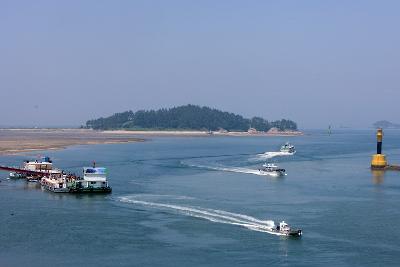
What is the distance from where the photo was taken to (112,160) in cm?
9175

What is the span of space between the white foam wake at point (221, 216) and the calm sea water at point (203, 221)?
0.07 m

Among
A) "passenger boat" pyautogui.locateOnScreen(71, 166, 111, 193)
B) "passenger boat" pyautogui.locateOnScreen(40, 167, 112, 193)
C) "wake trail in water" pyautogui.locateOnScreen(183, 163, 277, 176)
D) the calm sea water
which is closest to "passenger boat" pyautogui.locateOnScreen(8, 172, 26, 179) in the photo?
the calm sea water

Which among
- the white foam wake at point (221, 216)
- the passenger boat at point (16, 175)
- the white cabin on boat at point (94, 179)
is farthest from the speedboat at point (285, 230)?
the passenger boat at point (16, 175)

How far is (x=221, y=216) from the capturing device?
4266 cm

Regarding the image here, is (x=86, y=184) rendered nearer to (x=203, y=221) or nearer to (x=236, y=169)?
(x=203, y=221)

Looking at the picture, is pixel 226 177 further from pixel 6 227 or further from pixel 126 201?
pixel 6 227

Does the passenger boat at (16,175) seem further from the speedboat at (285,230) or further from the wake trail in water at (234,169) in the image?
the speedboat at (285,230)

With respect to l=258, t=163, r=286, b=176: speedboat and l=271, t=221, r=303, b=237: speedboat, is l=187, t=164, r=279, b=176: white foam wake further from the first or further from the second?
l=271, t=221, r=303, b=237: speedboat

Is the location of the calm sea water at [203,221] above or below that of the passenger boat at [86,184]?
below

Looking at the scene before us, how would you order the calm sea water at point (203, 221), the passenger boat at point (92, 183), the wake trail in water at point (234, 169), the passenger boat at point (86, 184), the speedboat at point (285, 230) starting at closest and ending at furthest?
the calm sea water at point (203, 221) → the speedboat at point (285, 230) → the passenger boat at point (92, 183) → the passenger boat at point (86, 184) → the wake trail in water at point (234, 169)

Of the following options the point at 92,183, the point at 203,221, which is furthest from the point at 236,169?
the point at 203,221

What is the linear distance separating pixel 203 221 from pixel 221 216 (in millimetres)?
2070

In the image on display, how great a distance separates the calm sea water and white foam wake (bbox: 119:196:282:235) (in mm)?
70

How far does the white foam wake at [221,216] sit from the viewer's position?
3928cm
